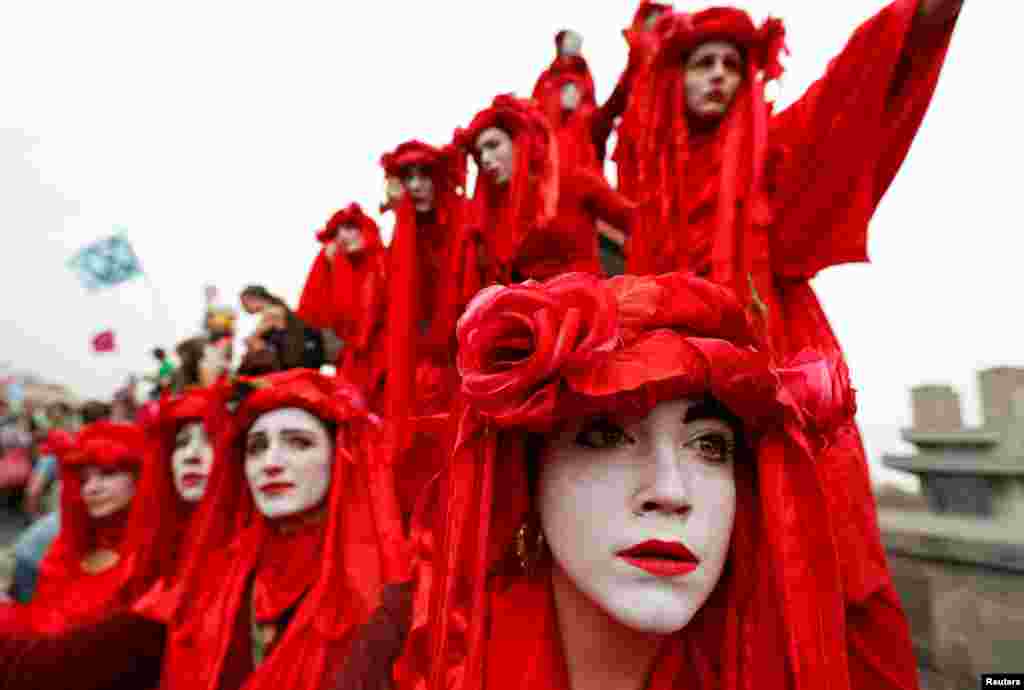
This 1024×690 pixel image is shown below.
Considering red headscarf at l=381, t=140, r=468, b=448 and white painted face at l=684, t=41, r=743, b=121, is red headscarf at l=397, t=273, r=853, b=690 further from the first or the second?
red headscarf at l=381, t=140, r=468, b=448

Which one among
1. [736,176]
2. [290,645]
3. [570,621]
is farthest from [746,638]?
[736,176]

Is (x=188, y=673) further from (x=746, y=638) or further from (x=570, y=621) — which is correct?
(x=746, y=638)

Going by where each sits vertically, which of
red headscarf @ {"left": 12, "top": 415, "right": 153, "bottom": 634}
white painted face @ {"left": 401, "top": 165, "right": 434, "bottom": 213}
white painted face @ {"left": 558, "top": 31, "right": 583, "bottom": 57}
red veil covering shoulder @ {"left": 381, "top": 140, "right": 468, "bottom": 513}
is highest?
white painted face @ {"left": 558, "top": 31, "right": 583, "bottom": 57}

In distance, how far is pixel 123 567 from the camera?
2201 mm

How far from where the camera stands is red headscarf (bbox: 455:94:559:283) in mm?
2234

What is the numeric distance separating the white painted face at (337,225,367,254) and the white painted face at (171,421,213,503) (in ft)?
4.99

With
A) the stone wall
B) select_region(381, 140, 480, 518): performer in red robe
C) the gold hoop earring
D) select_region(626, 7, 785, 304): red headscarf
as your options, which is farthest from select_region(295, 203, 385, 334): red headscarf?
the stone wall

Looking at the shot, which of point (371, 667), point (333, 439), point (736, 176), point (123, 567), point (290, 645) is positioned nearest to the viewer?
point (371, 667)

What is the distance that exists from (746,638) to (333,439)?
4.42ft

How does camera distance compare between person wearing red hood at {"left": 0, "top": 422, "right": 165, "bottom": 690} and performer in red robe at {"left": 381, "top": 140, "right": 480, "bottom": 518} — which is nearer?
person wearing red hood at {"left": 0, "top": 422, "right": 165, "bottom": 690}

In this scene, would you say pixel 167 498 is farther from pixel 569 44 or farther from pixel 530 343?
pixel 569 44

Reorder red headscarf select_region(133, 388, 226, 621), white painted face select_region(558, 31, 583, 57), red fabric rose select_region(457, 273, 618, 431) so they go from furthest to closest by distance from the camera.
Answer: white painted face select_region(558, 31, 583, 57)
red headscarf select_region(133, 388, 226, 621)
red fabric rose select_region(457, 273, 618, 431)

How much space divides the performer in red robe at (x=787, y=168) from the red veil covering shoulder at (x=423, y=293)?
36.6 inches

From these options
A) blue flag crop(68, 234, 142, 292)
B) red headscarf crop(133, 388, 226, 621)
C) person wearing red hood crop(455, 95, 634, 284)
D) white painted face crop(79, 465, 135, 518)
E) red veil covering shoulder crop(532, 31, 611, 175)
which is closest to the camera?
person wearing red hood crop(455, 95, 634, 284)
